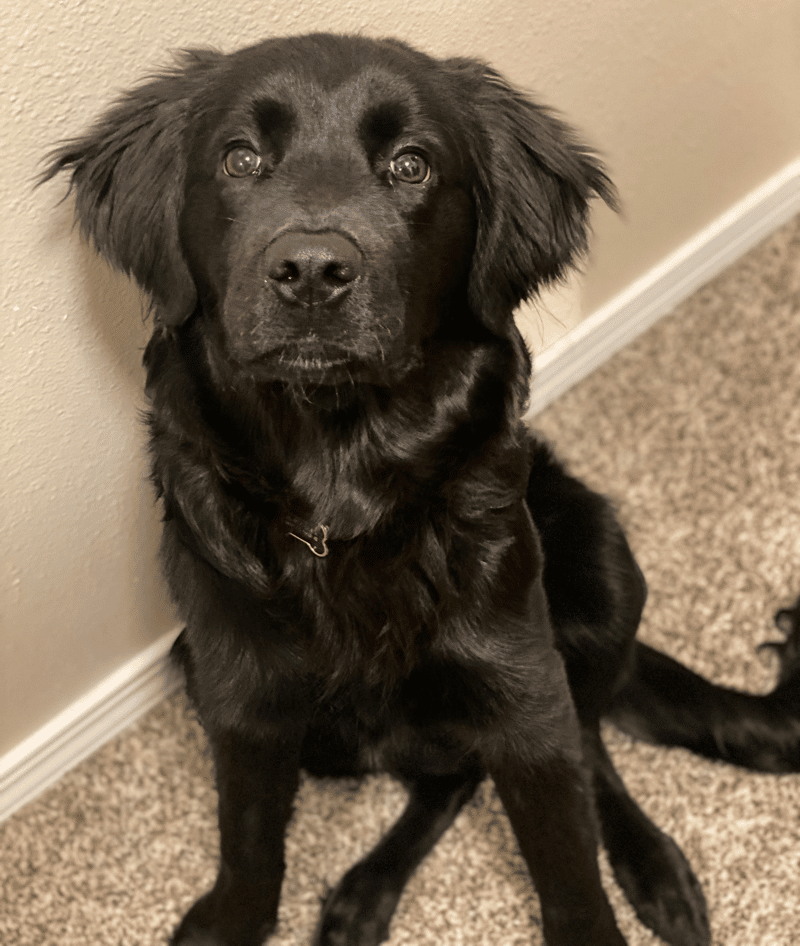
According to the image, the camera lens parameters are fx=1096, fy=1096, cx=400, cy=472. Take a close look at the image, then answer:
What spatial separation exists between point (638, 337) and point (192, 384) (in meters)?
1.49

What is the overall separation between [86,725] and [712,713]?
1079 millimetres

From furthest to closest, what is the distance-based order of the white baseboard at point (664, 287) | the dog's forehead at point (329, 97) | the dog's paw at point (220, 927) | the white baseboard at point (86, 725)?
the white baseboard at point (664, 287) → the white baseboard at point (86, 725) → the dog's paw at point (220, 927) → the dog's forehead at point (329, 97)

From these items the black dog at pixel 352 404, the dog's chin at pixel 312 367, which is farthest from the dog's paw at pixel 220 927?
the dog's chin at pixel 312 367

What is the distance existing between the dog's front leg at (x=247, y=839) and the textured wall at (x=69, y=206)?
45 cm

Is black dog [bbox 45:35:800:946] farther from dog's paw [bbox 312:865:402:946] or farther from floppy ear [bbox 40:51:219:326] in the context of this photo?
dog's paw [bbox 312:865:402:946]

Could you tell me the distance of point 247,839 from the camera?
1571 mm

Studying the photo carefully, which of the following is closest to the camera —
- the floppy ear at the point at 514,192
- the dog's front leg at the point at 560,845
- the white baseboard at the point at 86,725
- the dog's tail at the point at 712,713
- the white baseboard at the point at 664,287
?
the floppy ear at the point at 514,192

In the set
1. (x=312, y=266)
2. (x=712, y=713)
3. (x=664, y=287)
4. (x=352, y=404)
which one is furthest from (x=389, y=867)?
(x=664, y=287)

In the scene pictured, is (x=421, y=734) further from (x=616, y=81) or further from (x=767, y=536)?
(x=616, y=81)

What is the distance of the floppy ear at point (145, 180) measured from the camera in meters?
1.30

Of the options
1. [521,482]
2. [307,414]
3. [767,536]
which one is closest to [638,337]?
[767,536]

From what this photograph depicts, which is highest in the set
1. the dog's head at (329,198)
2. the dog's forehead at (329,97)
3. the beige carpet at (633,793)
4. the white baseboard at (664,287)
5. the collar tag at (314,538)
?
the dog's forehead at (329,97)

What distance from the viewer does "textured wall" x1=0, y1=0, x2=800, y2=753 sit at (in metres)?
1.41

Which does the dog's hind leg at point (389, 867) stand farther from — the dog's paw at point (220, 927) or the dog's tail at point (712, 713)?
the dog's tail at point (712, 713)
